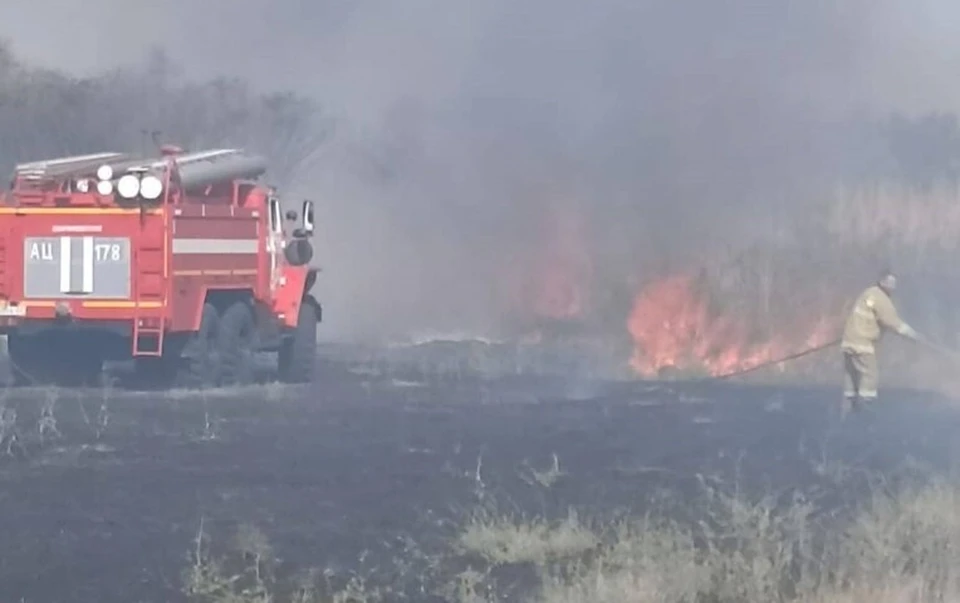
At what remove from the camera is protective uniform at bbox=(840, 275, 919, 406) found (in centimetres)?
2109

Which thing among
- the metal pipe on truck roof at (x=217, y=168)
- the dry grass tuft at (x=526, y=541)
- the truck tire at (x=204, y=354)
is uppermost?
the metal pipe on truck roof at (x=217, y=168)

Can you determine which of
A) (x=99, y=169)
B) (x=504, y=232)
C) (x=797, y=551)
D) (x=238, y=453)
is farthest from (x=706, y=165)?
(x=797, y=551)

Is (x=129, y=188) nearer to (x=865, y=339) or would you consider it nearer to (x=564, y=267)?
(x=865, y=339)

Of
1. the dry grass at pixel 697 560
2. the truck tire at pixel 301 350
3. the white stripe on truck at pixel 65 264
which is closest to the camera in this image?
the dry grass at pixel 697 560

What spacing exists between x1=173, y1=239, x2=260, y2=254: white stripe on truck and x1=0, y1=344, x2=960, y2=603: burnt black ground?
167 cm

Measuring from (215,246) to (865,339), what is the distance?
298 inches

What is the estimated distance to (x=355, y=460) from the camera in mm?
16531

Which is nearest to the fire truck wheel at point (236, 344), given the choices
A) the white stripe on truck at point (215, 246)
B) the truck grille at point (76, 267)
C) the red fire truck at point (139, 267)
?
the red fire truck at point (139, 267)

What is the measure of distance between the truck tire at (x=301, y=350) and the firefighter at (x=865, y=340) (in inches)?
304

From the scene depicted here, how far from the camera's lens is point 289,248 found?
25656mm

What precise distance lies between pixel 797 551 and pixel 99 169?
Result: 43.6 feet

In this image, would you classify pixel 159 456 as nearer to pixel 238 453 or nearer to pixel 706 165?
pixel 238 453

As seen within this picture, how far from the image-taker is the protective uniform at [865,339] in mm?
21094

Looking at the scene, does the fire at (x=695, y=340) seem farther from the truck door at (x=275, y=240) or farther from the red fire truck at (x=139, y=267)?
the red fire truck at (x=139, y=267)
